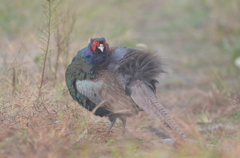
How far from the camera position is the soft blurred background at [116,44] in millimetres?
3361

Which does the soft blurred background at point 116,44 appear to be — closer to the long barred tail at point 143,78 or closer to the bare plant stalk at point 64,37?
the bare plant stalk at point 64,37

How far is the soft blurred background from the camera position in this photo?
3361mm

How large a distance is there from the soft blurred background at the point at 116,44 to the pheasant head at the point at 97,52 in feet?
1.78

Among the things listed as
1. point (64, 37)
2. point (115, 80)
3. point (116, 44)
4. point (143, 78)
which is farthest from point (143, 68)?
point (116, 44)

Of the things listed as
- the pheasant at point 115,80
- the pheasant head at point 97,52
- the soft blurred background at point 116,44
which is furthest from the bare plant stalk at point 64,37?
the pheasant head at point 97,52

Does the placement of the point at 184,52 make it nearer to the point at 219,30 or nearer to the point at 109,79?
the point at 219,30

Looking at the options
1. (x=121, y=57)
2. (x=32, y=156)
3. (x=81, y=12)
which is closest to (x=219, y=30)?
(x=81, y=12)

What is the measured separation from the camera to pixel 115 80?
4180 millimetres

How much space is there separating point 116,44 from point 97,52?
133 inches

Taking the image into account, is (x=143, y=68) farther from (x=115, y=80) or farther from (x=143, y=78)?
(x=115, y=80)

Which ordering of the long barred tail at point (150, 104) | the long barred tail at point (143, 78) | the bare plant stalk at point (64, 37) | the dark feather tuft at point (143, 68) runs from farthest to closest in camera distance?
1. the bare plant stalk at point (64, 37)
2. the dark feather tuft at point (143, 68)
3. the long barred tail at point (143, 78)
4. the long barred tail at point (150, 104)

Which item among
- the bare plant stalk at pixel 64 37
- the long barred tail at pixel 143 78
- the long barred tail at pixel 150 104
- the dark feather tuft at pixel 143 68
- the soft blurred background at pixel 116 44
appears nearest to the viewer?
the soft blurred background at pixel 116 44

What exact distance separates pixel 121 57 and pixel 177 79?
298 centimetres

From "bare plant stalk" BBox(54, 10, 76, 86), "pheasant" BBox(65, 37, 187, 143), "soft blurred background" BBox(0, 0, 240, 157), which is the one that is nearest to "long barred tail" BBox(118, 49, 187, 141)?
"pheasant" BBox(65, 37, 187, 143)
